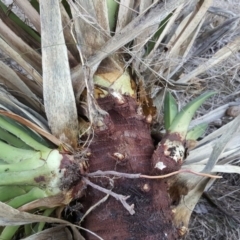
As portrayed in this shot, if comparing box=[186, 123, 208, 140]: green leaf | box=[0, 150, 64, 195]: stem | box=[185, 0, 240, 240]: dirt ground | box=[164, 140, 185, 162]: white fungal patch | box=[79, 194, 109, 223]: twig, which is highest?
box=[0, 150, 64, 195]: stem

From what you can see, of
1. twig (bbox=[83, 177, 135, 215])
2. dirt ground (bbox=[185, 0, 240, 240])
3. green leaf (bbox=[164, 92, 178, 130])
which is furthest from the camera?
dirt ground (bbox=[185, 0, 240, 240])

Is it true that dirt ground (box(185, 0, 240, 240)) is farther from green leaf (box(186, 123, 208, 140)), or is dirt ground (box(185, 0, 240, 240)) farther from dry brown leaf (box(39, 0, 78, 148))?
dry brown leaf (box(39, 0, 78, 148))

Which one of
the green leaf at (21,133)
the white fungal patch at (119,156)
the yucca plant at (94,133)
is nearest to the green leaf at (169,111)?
the yucca plant at (94,133)

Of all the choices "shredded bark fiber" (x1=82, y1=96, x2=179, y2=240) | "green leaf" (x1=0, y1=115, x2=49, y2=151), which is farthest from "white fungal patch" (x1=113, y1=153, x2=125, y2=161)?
"green leaf" (x1=0, y1=115, x2=49, y2=151)

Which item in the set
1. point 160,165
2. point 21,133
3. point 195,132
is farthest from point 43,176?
point 195,132

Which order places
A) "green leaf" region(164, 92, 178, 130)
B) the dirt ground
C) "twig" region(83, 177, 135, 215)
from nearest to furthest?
"twig" region(83, 177, 135, 215), "green leaf" region(164, 92, 178, 130), the dirt ground

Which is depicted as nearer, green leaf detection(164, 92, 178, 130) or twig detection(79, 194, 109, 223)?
twig detection(79, 194, 109, 223)

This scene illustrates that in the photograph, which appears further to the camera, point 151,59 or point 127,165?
point 151,59

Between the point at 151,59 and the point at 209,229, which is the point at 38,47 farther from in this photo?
the point at 209,229

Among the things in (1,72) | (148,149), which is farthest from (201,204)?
(1,72)
